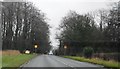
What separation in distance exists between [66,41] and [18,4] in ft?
83.3

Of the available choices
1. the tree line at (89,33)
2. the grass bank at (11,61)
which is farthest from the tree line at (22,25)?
the grass bank at (11,61)

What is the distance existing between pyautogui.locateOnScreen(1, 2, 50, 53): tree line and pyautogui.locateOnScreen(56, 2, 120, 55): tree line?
341 inches

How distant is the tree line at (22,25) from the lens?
79.8m

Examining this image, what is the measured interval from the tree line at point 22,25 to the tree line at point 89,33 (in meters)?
8.67

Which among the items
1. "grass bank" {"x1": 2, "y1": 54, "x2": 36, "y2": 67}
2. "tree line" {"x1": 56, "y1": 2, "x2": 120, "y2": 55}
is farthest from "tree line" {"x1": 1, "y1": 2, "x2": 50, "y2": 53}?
"grass bank" {"x1": 2, "y1": 54, "x2": 36, "y2": 67}

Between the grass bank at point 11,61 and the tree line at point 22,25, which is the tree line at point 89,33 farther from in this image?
the grass bank at point 11,61

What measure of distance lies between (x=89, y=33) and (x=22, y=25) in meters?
22.3

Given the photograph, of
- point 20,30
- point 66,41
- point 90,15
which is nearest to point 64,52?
point 66,41

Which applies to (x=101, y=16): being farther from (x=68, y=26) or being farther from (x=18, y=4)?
(x=18, y=4)

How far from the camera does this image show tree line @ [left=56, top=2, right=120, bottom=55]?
274ft

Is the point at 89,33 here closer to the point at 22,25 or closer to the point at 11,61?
the point at 22,25

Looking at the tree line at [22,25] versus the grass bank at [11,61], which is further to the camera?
the tree line at [22,25]

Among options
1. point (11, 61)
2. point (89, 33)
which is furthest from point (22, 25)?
point (11, 61)

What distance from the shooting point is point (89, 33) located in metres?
99.2
